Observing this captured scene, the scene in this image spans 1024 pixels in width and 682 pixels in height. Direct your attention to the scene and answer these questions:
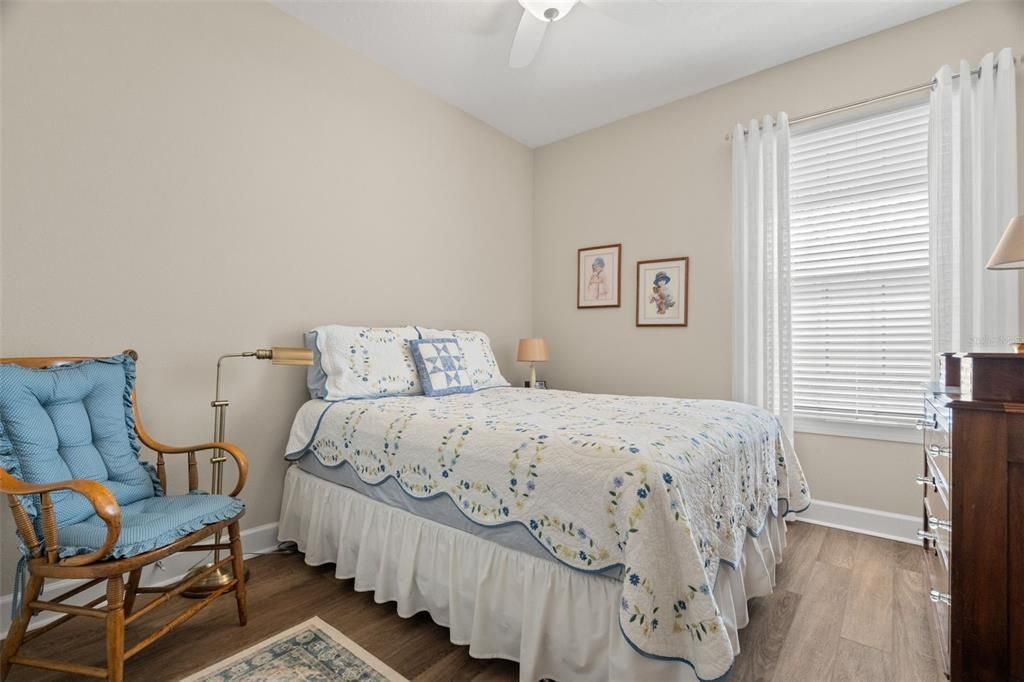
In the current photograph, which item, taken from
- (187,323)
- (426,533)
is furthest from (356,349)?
(426,533)

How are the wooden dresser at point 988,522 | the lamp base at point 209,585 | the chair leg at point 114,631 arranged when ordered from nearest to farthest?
the wooden dresser at point 988,522 < the chair leg at point 114,631 < the lamp base at point 209,585

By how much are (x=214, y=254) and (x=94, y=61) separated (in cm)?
88

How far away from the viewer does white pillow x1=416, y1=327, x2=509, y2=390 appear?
122 inches

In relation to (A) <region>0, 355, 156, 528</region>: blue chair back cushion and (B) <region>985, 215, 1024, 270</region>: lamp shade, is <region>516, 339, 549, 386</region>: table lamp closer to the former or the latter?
(A) <region>0, 355, 156, 528</region>: blue chair back cushion

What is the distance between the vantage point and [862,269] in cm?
285

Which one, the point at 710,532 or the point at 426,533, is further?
the point at 426,533

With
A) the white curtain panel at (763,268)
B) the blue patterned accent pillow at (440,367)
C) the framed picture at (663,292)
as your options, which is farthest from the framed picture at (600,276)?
the blue patterned accent pillow at (440,367)

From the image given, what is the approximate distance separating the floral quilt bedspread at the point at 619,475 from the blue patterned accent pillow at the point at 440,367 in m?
0.32

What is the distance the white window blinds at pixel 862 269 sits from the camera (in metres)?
2.69

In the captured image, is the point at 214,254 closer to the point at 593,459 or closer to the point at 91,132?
the point at 91,132

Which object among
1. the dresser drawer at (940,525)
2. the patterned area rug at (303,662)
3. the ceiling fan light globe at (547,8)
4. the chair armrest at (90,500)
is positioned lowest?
the patterned area rug at (303,662)

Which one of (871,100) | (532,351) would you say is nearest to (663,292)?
(532,351)

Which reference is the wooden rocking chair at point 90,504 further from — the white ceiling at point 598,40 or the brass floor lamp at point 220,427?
the white ceiling at point 598,40

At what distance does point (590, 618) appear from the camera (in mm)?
1396
